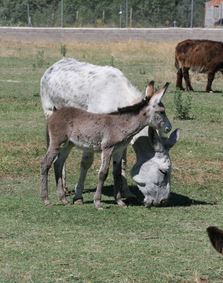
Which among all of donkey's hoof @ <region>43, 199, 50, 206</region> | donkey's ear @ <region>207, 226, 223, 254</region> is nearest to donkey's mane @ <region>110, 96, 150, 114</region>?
donkey's hoof @ <region>43, 199, 50, 206</region>

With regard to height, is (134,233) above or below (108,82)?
below

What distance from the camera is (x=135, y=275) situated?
6.92 metres

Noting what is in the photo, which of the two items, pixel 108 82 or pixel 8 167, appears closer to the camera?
pixel 108 82

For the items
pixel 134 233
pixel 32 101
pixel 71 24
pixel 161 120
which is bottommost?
pixel 71 24

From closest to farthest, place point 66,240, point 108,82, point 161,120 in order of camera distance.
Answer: point 66,240
point 161,120
point 108,82

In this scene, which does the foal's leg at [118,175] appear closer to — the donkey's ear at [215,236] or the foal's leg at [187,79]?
the donkey's ear at [215,236]

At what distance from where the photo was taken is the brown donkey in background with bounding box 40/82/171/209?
31.4 feet

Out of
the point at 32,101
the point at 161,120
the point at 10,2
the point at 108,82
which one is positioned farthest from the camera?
the point at 10,2

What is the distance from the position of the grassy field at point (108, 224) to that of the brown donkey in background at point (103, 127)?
64 cm

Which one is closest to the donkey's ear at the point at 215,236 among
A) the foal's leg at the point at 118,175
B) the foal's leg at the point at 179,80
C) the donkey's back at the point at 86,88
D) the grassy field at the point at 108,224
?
the grassy field at the point at 108,224

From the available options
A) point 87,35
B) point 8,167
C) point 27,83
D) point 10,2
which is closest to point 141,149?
point 8,167

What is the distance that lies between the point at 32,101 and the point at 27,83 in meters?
4.35

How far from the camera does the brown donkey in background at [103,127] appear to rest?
9562 mm

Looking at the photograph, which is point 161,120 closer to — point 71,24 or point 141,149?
point 141,149
